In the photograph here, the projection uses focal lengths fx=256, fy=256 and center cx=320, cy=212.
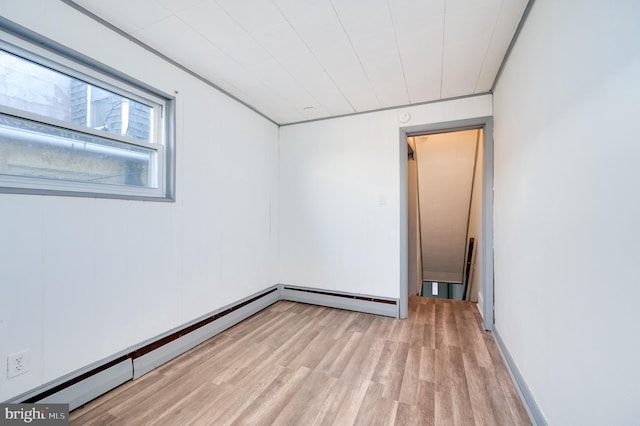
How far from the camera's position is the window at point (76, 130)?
1.38m

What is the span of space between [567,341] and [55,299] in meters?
2.62

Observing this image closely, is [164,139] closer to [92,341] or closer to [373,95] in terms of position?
[92,341]

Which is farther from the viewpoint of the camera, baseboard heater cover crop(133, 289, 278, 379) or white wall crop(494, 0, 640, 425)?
baseboard heater cover crop(133, 289, 278, 379)

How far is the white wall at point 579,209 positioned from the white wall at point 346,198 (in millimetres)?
1309

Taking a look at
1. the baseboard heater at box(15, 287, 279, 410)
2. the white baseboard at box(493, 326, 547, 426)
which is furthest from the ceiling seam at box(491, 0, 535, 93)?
the baseboard heater at box(15, 287, 279, 410)

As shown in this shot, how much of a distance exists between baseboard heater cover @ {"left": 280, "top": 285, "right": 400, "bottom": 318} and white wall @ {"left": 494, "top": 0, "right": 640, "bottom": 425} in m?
1.37

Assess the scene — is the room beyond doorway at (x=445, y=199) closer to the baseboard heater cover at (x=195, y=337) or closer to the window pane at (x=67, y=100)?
the baseboard heater cover at (x=195, y=337)

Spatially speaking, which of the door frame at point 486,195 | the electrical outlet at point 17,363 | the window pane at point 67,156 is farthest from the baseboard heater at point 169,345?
the window pane at point 67,156

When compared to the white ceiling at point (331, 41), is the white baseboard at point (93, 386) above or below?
below

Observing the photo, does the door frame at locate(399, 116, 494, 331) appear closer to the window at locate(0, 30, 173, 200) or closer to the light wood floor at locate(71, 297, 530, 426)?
the light wood floor at locate(71, 297, 530, 426)

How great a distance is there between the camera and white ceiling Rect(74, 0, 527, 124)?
5.18 ft

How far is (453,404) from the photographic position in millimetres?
1595

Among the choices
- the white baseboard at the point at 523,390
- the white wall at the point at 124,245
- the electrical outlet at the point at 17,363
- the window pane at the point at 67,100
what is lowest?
the white baseboard at the point at 523,390

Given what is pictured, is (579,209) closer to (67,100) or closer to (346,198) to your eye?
(346,198)
